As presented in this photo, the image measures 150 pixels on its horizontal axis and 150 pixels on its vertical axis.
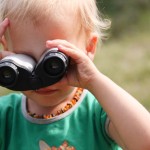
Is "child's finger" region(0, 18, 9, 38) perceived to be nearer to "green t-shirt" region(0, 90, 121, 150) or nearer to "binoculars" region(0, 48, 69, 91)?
"binoculars" region(0, 48, 69, 91)

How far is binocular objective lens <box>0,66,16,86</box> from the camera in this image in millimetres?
2270

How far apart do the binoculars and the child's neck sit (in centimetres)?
29

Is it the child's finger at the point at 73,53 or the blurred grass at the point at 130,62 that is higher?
the child's finger at the point at 73,53

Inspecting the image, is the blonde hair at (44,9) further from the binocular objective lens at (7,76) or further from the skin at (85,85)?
the binocular objective lens at (7,76)

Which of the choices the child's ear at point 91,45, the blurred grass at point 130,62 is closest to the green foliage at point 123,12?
the blurred grass at point 130,62

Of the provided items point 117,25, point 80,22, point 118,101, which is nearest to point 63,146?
point 118,101

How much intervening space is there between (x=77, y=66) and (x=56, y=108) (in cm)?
29

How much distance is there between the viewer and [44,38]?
95.6 inches

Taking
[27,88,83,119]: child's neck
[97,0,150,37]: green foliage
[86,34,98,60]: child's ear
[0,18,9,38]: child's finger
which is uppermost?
[0,18,9,38]: child's finger

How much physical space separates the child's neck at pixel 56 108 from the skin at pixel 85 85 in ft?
0.32

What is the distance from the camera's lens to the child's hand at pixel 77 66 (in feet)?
7.70

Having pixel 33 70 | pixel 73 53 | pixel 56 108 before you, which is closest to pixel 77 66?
pixel 73 53

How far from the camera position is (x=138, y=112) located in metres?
2.40

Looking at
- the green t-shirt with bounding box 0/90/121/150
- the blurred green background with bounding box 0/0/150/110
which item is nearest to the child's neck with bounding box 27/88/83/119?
the green t-shirt with bounding box 0/90/121/150
